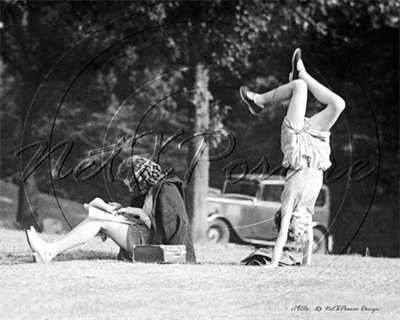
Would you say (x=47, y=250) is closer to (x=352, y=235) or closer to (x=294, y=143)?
(x=294, y=143)

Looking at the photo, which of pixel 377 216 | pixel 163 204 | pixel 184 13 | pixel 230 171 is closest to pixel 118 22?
pixel 184 13

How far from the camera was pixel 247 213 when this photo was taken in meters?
17.2

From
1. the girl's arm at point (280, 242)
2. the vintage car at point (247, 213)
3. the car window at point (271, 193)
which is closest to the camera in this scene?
the girl's arm at point (280, 242)

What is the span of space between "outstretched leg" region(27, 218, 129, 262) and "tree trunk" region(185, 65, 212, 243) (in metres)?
4.54

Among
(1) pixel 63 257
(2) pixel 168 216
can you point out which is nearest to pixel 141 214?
(2) pixel 168 216

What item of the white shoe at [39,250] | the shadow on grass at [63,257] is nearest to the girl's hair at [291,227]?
the shadow on grass at [63,257]

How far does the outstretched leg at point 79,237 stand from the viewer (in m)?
8.69

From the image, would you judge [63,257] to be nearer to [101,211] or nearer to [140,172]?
[101,211]

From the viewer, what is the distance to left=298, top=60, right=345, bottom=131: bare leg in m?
8.88

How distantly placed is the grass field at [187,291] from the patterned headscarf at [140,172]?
94cm

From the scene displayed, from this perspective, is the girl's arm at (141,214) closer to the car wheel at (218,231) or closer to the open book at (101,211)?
the open book at (101,211)

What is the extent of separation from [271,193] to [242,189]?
0.69m

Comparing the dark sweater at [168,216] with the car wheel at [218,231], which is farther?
the car wheel at [218,231]

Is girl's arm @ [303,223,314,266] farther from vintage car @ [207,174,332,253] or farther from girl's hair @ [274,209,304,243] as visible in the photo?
vintage car @ [207,174,332,253]
